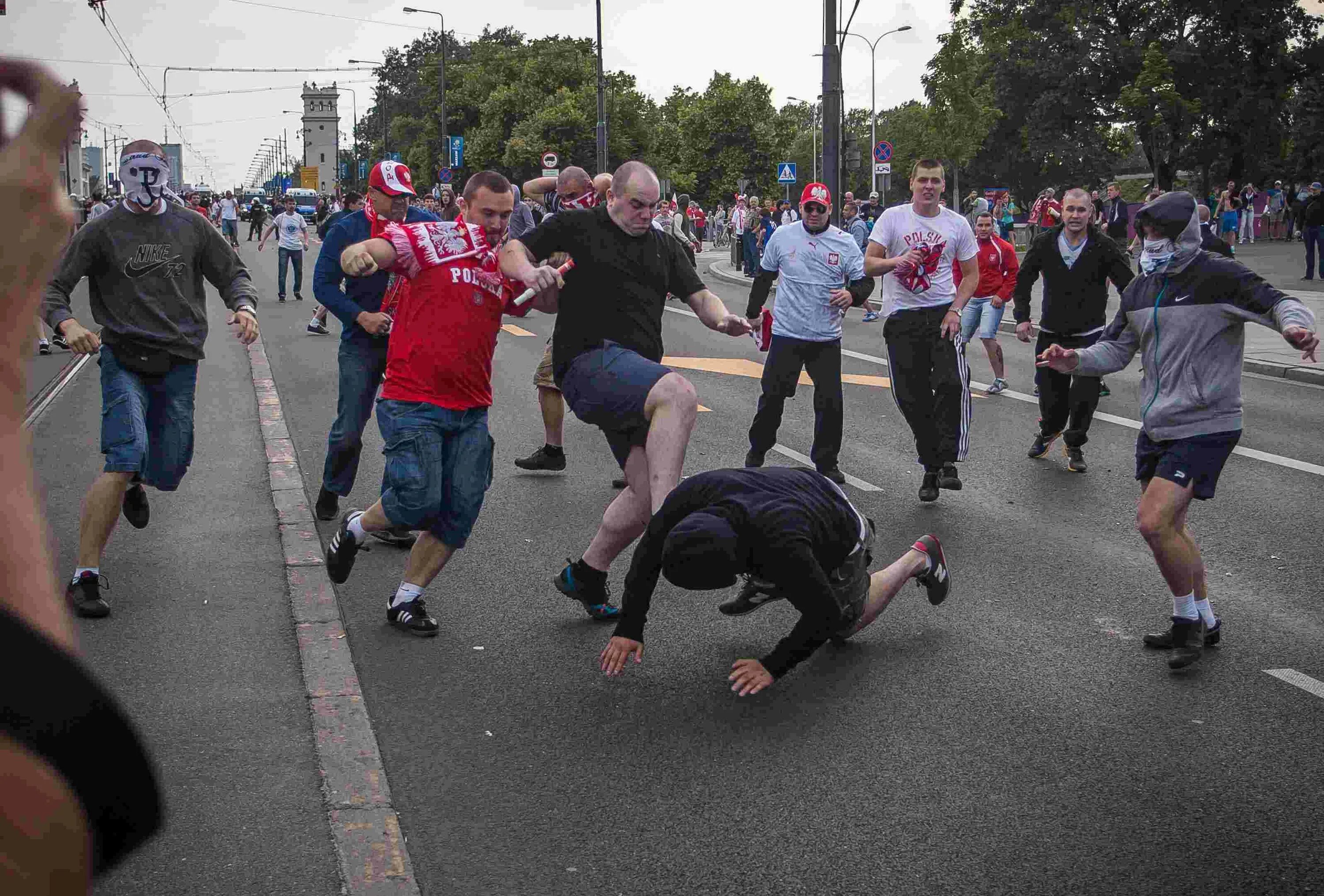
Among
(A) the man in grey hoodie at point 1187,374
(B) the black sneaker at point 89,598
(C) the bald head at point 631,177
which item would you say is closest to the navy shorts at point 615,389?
(C) the bald head at point 631,177

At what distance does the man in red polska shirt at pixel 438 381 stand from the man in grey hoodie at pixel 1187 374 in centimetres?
254

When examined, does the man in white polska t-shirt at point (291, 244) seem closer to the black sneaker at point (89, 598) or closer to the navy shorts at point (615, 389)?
the black sneaker at point (89, 598)

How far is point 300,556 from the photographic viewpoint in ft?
23.5

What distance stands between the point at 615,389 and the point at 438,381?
0.74 meters

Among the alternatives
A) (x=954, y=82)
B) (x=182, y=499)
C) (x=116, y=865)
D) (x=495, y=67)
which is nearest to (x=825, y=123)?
(x=182, y=499)

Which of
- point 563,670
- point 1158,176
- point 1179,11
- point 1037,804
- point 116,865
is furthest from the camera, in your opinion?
point 1179,11

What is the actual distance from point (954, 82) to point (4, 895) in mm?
59036

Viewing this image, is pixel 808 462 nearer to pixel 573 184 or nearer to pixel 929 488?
pixel 929 488

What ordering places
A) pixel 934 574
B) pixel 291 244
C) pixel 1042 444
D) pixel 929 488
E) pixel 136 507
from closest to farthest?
pixel 934 574 → pixel 136 507 → pixel 929 488 → pixel 1042 444 → pixel 291 244

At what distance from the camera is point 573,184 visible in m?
11.0

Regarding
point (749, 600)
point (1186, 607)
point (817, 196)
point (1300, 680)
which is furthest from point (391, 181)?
point (1300, 680)

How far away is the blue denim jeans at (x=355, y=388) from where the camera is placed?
7668 mm

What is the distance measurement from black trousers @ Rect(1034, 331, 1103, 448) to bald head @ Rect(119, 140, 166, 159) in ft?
20.3

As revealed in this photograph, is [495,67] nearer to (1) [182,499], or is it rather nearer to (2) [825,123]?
(2) [825,123]
